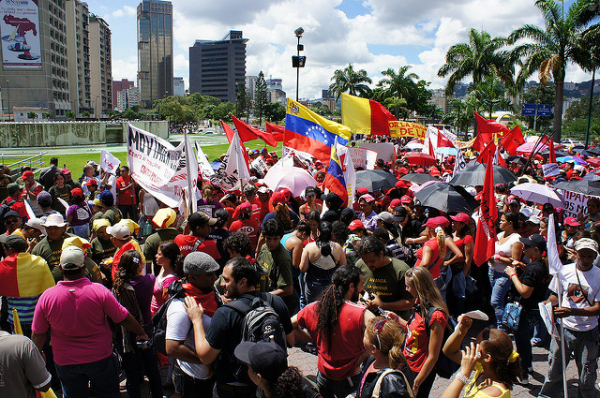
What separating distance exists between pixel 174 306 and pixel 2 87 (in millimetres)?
110871

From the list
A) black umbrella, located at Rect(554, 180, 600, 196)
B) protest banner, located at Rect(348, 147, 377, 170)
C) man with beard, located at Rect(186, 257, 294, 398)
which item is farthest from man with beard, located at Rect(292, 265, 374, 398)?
protest banner, located at Rect(348, 147, 377, 170)

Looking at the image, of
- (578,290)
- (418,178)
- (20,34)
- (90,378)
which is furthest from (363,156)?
(20,34)

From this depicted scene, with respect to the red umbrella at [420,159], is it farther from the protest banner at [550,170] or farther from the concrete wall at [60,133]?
the concrete wall at [60,133]

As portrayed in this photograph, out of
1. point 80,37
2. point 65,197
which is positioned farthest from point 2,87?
point 65,197

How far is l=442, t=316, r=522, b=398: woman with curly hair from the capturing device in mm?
2738

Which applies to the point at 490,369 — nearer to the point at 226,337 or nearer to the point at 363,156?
the point at 226,337

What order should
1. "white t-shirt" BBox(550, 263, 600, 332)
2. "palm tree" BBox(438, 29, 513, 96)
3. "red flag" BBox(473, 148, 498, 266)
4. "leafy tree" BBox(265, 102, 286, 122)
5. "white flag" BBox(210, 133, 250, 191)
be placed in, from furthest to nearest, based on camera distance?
"leafy tree" BBox(265, 102, 286, 122)
"palm tree" BBox(438, 29, 513, 96)
"white flag" BBox(210, 133, 250, 191)
"red flag" BBox(473, 148, 498, 266)
"white t-shirt" BBox(550, 263, 600, 332)

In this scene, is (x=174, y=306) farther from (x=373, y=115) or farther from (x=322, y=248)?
(x=373, y=115)

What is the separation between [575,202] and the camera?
7.93 m

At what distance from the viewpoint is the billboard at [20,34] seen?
3516 inches

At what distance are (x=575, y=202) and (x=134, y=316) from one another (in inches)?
294

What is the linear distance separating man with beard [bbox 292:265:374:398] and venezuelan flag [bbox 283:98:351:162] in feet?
19.8

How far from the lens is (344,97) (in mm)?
11484

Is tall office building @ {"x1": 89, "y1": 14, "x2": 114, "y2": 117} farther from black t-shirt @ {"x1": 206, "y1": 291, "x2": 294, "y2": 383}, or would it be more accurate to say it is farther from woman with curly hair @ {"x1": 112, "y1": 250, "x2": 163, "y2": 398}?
black t-shirt @ {"x1": 206, "y1": 291, "x2": 294, "y2": 383}
